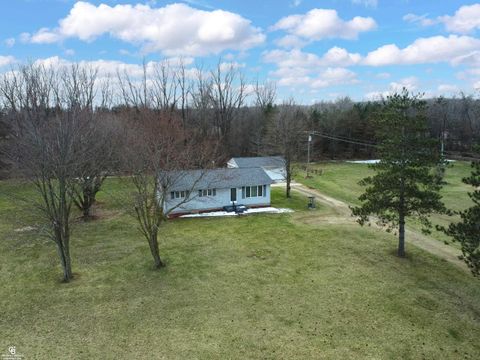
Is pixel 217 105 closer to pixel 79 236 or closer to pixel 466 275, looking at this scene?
pixel 79 236

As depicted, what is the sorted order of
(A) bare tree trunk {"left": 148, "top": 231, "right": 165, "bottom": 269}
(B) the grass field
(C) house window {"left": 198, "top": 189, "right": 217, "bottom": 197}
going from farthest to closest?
1. (C) house window {"left": 198, "top": 189, "right": 217, "bottom": 197}
2. (A) bare tree trunk {"left": 148, "top": 231, "right": 165, "bottom": 269}
3. (B) the grass field

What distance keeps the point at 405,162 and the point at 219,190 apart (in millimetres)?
14601

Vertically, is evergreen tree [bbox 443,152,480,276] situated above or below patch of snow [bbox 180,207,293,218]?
above

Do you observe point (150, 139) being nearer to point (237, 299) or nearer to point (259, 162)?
point (237, 299)

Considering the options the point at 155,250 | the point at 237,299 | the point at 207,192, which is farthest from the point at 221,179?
the point at 237,299

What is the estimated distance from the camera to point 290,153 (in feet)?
107

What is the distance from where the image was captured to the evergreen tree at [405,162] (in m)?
17.5

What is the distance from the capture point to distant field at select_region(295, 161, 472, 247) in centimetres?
2723

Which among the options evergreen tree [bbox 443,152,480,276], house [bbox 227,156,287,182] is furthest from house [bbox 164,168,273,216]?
evergreen tree [bbox 443,152,480,276]

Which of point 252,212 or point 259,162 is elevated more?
point 259,162

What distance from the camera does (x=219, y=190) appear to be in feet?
92.3

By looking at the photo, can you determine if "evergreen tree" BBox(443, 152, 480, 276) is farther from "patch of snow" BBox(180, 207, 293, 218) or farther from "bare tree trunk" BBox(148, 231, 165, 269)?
"patch of snow" BBox(180, 207, 293, 218)

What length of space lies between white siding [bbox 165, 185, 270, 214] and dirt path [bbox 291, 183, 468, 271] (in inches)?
198

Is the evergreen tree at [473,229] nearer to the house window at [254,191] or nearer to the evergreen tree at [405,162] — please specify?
the evergreen tree at [405,162]
